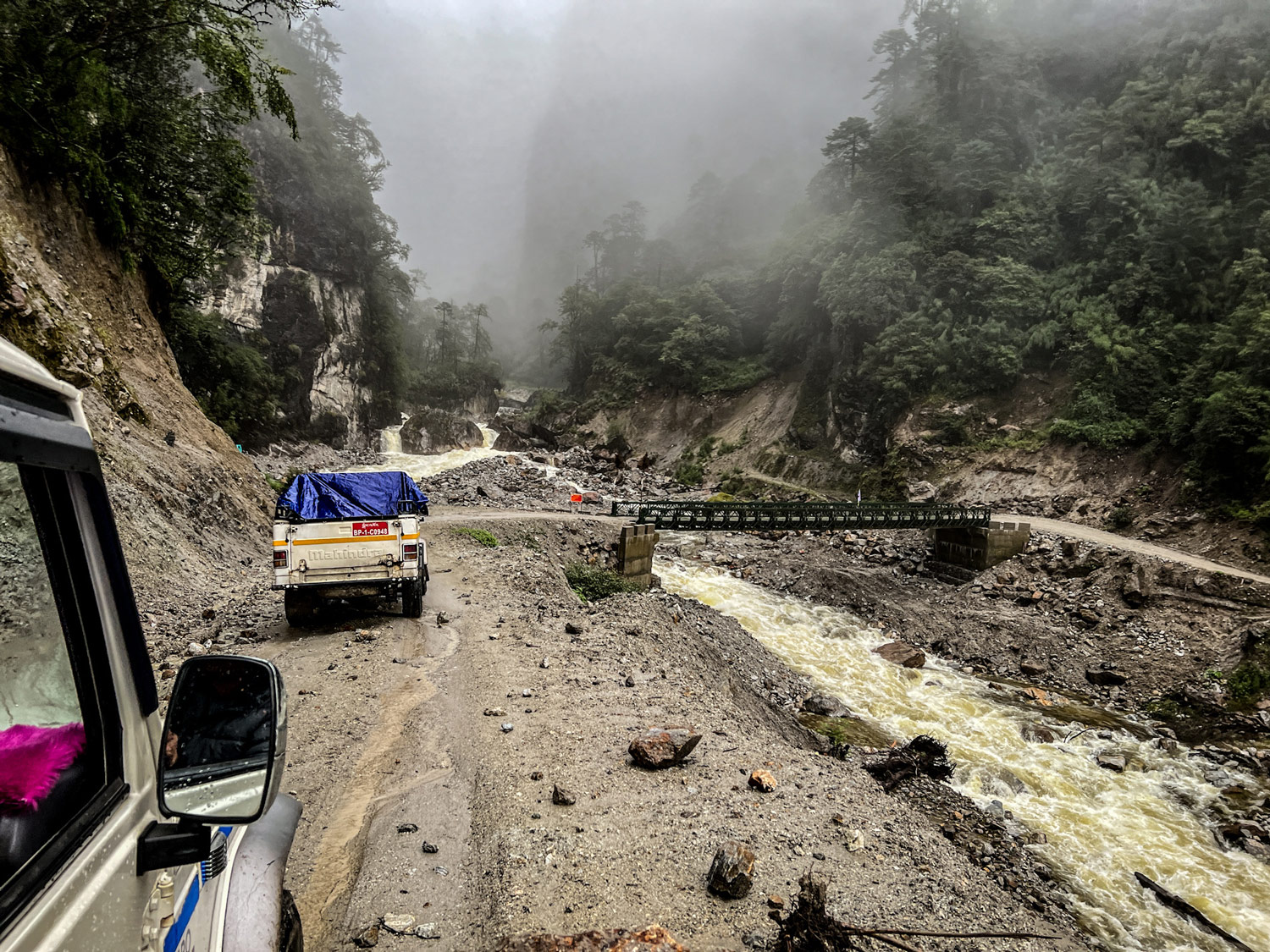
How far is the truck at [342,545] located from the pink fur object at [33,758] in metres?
8.02

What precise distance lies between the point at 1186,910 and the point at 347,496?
1220 cm

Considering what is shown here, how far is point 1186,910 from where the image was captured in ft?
21.5

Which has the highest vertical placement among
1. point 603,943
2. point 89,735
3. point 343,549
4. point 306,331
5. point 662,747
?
point 306,331

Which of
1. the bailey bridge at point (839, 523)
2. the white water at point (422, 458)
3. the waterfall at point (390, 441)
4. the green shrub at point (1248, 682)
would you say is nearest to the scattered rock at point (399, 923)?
the bailey bridge at point (839, 523)

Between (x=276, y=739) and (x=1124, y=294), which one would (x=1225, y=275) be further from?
(x=276, y=739)

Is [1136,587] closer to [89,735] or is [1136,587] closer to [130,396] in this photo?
[89,735]

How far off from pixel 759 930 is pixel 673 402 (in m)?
43.4

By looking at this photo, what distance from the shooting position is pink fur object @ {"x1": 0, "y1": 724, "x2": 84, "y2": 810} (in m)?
1.16

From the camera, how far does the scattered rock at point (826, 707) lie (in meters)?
10.4

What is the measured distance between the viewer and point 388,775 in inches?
213

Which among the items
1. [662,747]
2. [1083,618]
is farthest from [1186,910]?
[1083,618]

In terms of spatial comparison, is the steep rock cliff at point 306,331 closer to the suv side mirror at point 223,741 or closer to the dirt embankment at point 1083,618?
Result: the dirt embankment at point 1083,618

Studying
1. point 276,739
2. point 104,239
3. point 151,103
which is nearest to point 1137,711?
point 276,739

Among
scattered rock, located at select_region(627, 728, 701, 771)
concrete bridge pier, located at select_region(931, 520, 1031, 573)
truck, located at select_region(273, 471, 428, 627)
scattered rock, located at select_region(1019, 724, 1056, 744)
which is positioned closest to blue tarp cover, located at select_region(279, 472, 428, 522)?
truck, located at select_region(273, 471, 428, 627)
